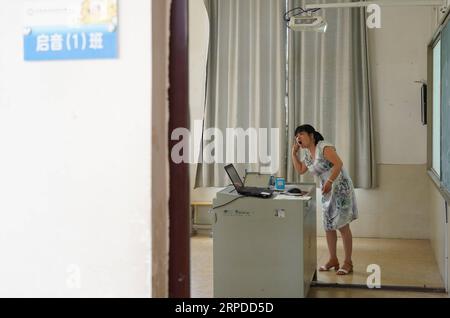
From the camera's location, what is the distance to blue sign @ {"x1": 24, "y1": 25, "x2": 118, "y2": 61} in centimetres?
130

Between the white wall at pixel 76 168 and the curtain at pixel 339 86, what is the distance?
467 cm

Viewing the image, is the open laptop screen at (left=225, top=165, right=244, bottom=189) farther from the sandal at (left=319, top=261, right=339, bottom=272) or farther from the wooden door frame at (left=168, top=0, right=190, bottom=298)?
the wooden door frame at (left=168, top=0, right=190, bottom=298)

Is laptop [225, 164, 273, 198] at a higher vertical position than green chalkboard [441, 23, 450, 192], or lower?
lower

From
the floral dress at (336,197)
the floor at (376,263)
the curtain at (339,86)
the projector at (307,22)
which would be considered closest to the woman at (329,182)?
the floral dress at (336,197)

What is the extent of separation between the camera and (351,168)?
5766 millimetres

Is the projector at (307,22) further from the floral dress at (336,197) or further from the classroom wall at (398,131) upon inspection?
the classroom wall at (398,131)

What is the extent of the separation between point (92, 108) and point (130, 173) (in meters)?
0.20

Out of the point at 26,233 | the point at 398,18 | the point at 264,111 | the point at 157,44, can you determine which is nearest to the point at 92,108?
the point at 157,44

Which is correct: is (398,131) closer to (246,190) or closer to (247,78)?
(247,78)

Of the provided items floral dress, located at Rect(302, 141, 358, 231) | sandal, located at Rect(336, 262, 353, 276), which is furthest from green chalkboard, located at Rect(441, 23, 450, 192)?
sandal, located at Rect(336, 262, 353, 276)

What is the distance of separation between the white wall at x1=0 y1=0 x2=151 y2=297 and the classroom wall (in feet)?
15.5

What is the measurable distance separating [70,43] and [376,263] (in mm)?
4091
